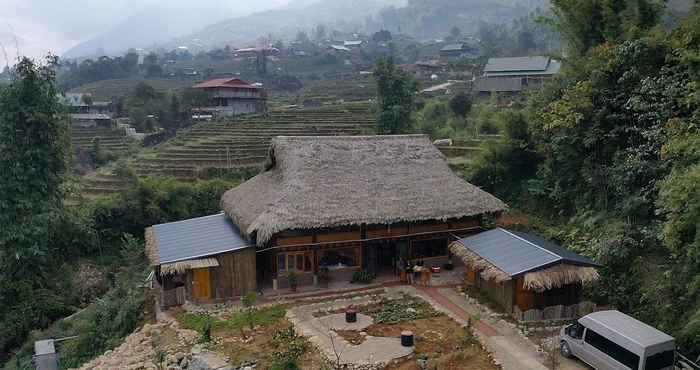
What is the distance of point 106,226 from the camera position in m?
25.3

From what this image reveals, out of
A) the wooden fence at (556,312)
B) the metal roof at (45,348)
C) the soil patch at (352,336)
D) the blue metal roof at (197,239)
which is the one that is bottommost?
the metal roof at (45,348)

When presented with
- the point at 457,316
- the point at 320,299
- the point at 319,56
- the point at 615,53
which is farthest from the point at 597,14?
the point at 319,56

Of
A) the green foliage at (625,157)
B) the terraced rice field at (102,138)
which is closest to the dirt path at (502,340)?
the green foliage at (625,157)

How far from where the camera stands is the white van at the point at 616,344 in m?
10.0

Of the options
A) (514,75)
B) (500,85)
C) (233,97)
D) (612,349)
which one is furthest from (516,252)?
(233,97)

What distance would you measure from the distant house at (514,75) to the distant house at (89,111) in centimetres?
3380

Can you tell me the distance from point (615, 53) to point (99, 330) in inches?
719

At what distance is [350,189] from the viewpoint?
55.2ft

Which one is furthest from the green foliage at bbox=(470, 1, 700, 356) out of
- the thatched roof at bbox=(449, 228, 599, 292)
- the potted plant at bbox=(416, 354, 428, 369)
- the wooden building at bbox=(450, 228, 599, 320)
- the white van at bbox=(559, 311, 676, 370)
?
the potted plant at bbox=(416, 354, 428, 369)

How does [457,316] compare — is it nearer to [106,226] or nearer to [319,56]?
[106,226]

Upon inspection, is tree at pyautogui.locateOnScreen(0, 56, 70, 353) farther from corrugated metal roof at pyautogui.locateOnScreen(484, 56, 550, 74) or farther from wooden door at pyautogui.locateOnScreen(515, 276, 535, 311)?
corrugated metal roof at pyautogui.locateOnScreen(484, 56, 550, 74)

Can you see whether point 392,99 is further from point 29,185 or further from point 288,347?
point 288,347

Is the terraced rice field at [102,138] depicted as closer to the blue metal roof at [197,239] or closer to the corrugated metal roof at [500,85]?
the blue metal roof at [197,239]

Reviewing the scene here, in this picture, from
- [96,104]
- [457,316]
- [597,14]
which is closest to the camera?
[457,316]
